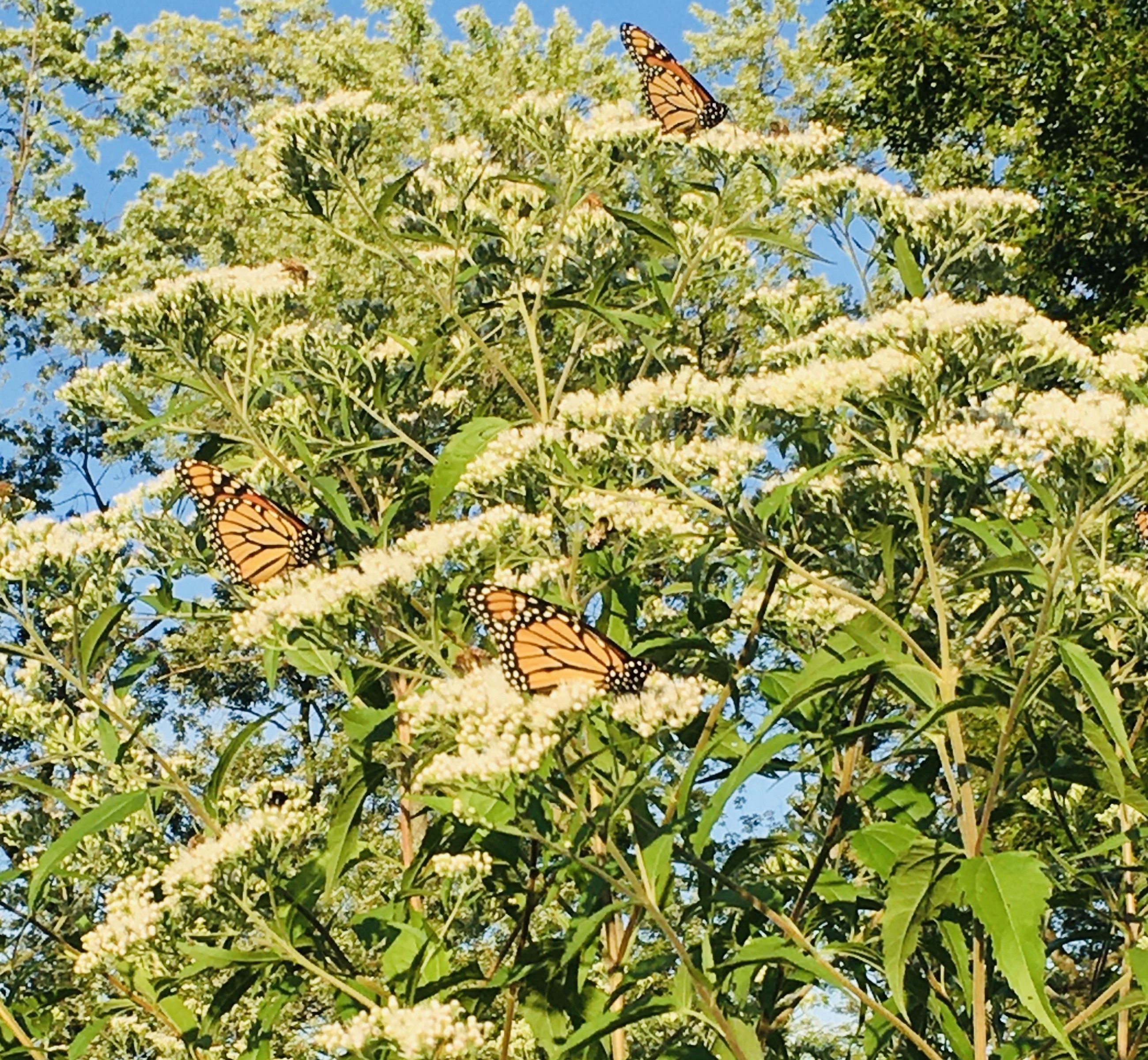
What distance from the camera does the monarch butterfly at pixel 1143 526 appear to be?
212 inches

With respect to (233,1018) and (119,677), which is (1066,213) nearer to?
(233,1018)

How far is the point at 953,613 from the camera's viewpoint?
16.1ft

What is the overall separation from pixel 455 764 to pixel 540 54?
23.0 metres

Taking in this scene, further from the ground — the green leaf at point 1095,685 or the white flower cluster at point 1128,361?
the white flower cluster at point 1128,361

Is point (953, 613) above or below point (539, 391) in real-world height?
below

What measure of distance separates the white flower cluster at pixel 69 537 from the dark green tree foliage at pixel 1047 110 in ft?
28.0

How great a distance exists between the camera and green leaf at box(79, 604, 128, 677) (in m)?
4.57

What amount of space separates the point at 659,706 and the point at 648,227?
5.90 ft

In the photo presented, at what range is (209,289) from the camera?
17.7 ft

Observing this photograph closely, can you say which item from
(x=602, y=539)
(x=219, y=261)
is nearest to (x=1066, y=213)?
(x=602, y=539)

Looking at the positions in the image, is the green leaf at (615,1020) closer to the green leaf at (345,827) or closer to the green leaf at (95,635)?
the green leaf at (345,827)

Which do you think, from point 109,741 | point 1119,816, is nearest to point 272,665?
point 109,741

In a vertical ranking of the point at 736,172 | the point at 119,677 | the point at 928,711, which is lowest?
the point at 928,711

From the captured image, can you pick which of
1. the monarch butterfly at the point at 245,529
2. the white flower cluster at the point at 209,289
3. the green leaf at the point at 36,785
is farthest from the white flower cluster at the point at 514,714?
the white flower cluster at the point at 209,289
